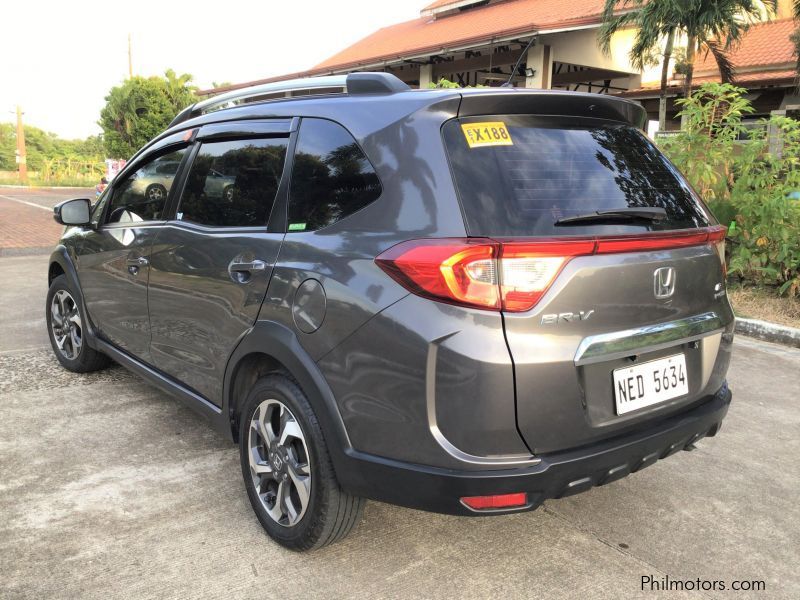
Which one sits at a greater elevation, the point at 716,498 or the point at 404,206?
the point at 404,206

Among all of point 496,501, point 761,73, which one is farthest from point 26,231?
point 761,73

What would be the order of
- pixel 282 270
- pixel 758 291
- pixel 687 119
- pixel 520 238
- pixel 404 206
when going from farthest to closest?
1. pixel 687 119
2. pixel 758 291
3. pixel 282 270
4. pixel 404 206
5. pixel 520 238

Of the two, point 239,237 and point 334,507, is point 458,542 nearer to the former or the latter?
point 334,507

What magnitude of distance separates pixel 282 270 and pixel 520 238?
92 centimetres

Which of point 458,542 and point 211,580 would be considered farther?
point 458,542

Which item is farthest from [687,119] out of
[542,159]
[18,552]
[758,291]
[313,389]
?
[18,552]

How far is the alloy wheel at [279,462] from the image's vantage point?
2.41m

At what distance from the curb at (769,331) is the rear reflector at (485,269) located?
486cm

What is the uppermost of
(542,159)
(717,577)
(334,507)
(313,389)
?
(542,159)

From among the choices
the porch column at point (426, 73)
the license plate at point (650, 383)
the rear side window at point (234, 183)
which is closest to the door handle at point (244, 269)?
the rear side window at point (234, 183)

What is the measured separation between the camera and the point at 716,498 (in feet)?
9.96

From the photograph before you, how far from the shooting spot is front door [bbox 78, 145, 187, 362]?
339cm

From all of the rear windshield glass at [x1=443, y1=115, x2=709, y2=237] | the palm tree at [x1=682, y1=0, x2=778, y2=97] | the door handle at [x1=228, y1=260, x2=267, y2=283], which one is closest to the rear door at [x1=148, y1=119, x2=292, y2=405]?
the door handle at [x1=228, y1=260, x2=267, y2=283]

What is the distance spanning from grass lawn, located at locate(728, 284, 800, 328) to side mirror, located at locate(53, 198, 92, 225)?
5.89 m
